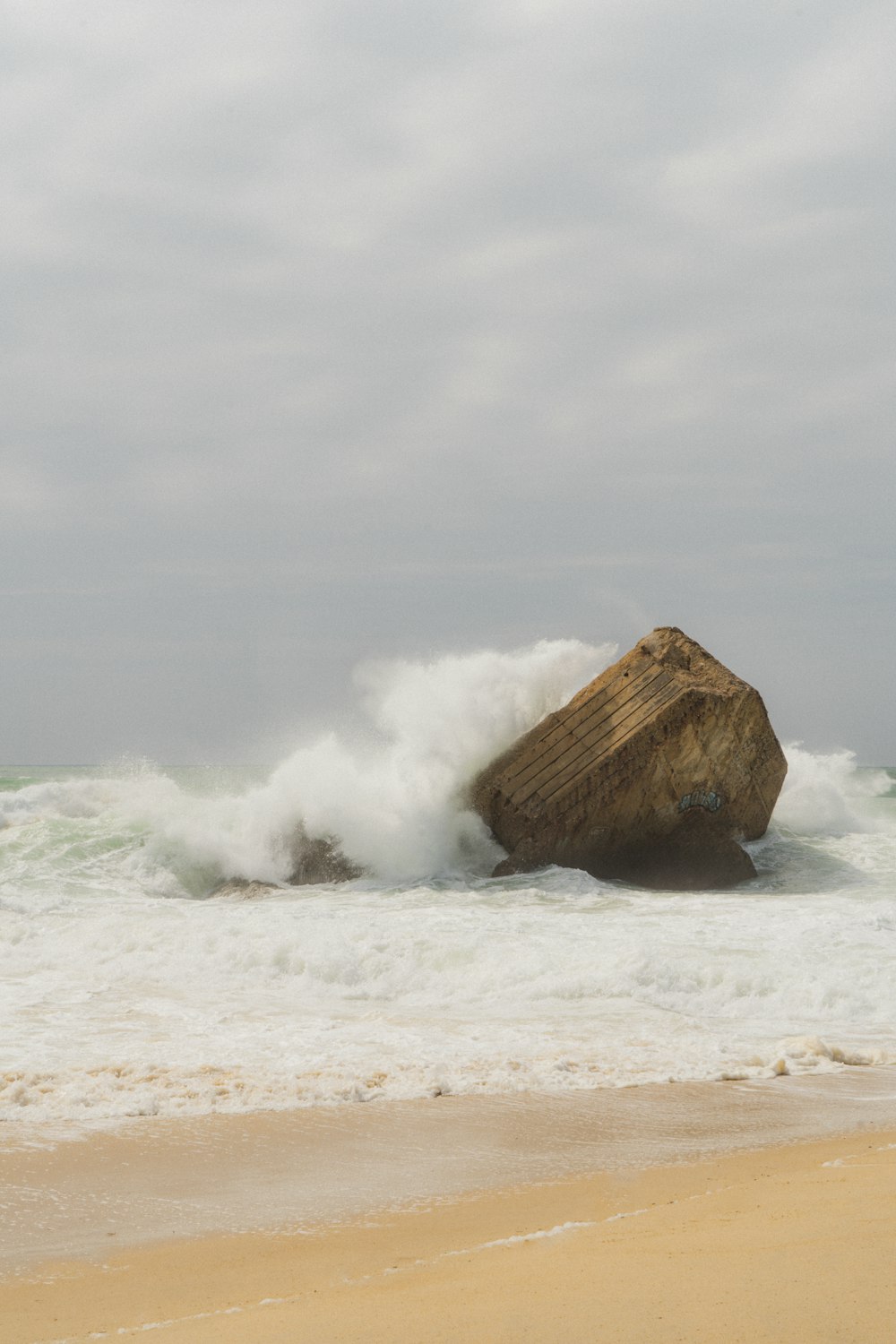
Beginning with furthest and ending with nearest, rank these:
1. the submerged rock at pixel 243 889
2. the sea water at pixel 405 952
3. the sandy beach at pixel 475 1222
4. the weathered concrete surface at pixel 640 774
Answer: the submerged rock at pixel 243 889 < the weathered concrete surface at pixel 640 774 < the sea water at pixel 405 952 < the sandy beach at pixel 475 1222

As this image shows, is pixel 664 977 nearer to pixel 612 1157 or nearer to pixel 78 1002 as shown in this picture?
pixel 612 1157

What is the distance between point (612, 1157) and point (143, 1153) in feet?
6.08

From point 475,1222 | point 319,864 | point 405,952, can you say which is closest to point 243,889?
point 319,864

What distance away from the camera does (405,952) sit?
7.92m

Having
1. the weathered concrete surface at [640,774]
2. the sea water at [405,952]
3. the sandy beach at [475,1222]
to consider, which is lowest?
the sandy beach at [475,1222]

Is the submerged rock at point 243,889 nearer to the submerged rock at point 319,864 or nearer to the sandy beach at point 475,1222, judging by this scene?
the submerged rock at point 319,864

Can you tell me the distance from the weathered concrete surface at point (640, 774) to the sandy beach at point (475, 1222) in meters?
6.05

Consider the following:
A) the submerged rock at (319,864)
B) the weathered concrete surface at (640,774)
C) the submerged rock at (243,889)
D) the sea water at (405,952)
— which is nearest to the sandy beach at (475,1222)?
the sea water at (405,952)

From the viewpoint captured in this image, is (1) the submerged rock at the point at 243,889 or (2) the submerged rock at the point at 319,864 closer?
(1) the submerged rock at the point at 243,889

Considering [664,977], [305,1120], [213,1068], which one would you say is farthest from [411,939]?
[305,1120]

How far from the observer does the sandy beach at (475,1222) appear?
266 centimetres

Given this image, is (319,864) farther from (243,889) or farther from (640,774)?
(640,774)

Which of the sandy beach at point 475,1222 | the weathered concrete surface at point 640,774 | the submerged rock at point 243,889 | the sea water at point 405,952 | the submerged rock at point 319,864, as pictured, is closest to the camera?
the sandy beach at point 475,1222

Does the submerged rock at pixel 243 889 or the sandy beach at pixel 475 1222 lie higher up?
the submerged rock at pixel 243 889
